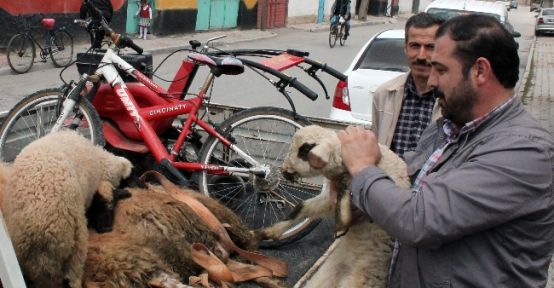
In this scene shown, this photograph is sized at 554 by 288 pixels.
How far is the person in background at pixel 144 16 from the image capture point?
63.0 ft

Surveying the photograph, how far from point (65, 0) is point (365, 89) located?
12.1m

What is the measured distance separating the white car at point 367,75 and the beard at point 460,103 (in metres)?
4.71

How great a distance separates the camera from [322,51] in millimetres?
21812

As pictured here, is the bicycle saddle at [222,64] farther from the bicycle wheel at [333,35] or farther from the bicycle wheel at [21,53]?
the bicycle wheel at [333,35]

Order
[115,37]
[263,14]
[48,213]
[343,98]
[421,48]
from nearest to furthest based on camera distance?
[48,213] → [421,48] → [115,37] → [343,98] → [263,14]

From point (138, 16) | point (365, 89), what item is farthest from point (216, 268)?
point (138, 16)

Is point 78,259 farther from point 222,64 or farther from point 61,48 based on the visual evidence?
point 61,48

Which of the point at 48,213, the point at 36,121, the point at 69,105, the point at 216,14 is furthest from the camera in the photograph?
the point at 216,14

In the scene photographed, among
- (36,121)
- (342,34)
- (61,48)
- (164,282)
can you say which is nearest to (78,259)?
(164,282)

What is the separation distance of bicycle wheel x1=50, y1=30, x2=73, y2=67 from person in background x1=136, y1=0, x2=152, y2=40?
4.63 m

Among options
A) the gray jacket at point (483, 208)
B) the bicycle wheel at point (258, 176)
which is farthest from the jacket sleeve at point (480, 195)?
the bicycle wheel at point (258, 176)

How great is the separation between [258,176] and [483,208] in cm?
276

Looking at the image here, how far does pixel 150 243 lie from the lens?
2672 millimetres

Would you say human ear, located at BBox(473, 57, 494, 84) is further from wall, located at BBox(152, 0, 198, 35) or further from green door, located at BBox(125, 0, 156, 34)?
wall, located at BBox(152, 0, 198, 35)
